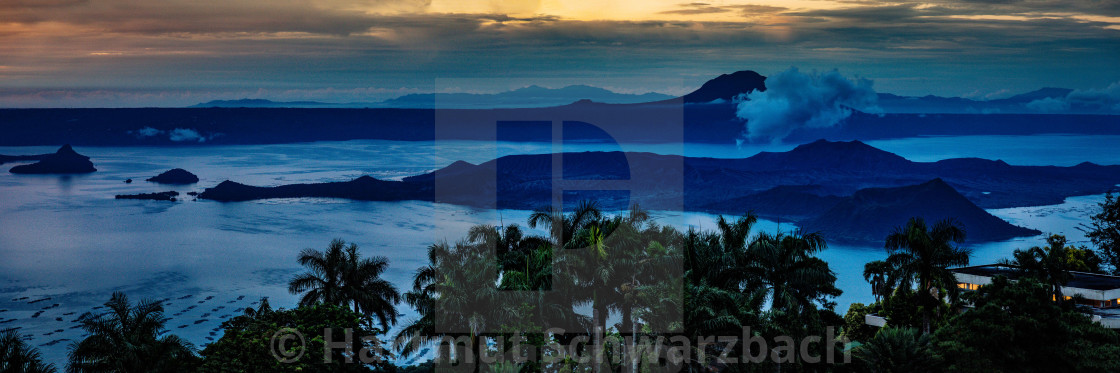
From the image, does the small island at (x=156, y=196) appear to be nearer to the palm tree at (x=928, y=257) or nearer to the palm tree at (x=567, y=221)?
the palm tree at (x=567, y=221)

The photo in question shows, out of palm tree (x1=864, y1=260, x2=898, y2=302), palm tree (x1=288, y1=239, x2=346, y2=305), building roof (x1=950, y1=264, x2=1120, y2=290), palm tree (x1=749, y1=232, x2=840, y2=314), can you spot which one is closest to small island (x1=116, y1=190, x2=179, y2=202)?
palm tree (x1=288, y1=239, x2=346, y2=305)

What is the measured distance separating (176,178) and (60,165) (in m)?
23.7

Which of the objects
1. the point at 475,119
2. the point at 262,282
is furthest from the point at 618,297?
the point at 475,119

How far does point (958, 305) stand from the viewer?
30.2 m

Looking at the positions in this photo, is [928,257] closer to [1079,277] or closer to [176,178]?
[1079,277]

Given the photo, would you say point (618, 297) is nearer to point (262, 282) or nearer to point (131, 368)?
point (131, 368)

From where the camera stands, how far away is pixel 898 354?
77.3ft

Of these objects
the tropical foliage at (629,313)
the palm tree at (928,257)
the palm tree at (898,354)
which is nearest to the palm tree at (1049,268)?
the tropical foliage at (629,313)

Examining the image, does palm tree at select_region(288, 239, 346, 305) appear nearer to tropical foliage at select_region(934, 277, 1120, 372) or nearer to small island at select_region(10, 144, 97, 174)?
tropical foliage at select_region(934, 277, 1120, 372)

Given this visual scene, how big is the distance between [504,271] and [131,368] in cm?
1175

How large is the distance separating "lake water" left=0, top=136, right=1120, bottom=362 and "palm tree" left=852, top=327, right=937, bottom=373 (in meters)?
60.2

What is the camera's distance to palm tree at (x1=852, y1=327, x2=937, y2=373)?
23.6 metres

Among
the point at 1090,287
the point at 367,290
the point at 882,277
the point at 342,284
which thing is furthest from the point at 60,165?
the point at 1090,287

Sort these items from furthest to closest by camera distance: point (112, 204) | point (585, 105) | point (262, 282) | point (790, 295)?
point (112, 204) → point (585, 105) → point (262, 282) → point (790, 295)
